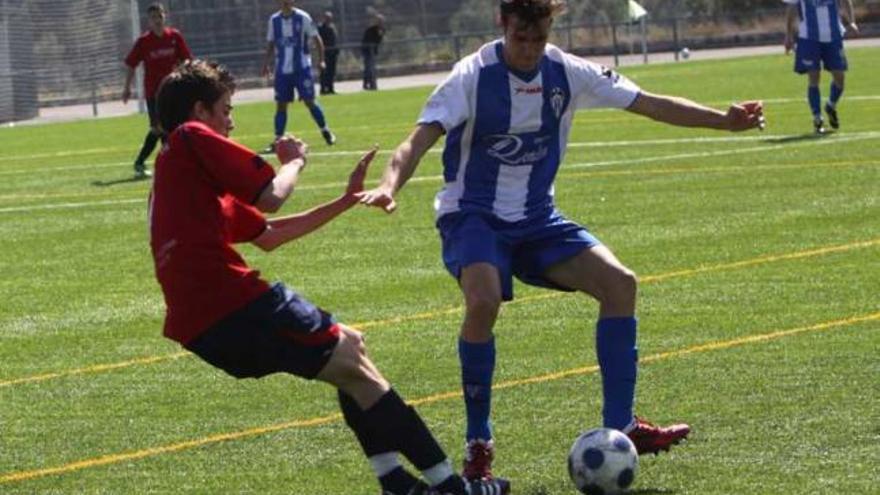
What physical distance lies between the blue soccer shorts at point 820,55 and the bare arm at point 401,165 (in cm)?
1760

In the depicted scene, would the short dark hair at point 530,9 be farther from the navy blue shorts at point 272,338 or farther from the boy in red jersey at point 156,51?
the boy in red jersey at point 156,51

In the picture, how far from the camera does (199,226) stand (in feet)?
24.1

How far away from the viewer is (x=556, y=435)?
29.6 feet

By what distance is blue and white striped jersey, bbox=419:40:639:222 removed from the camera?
8.55 meters

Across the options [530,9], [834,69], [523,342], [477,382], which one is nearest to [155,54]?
[834,69]

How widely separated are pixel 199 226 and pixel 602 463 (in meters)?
1.67

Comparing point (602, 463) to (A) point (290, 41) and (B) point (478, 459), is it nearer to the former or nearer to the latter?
(B) point (478, 459)

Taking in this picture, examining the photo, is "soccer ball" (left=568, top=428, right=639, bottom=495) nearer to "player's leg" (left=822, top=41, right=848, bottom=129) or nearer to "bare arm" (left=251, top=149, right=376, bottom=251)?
"bare arm" (left=251, top=149, right=376, bottom=251)

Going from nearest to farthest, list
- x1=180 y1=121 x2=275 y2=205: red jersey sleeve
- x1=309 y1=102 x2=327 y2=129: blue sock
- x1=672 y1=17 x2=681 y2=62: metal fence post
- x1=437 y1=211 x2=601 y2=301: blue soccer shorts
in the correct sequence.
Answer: x1=180 y1=121 x2=275 y2=205: red jersey sleeve
x1=437 y1=211 x2=601 y2=301: blue soccer shorts
x1=309 y1=102 x2=327 y2=129: blue sock
x1=672 y1=17 x2=681 y2=62: metal fence post

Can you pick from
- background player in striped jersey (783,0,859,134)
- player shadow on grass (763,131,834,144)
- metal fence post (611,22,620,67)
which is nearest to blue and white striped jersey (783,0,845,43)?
background player in striped jersey (783,0,859,134)

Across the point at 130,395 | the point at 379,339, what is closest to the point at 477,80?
the point at 130,395

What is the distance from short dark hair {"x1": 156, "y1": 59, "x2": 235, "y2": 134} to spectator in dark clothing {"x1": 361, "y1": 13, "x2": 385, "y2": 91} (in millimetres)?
44302

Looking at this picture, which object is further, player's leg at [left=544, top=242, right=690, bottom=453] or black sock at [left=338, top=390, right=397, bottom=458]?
player's leg at [left=544, top=242, right=690, bottom=453]

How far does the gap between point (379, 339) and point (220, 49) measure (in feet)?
157
